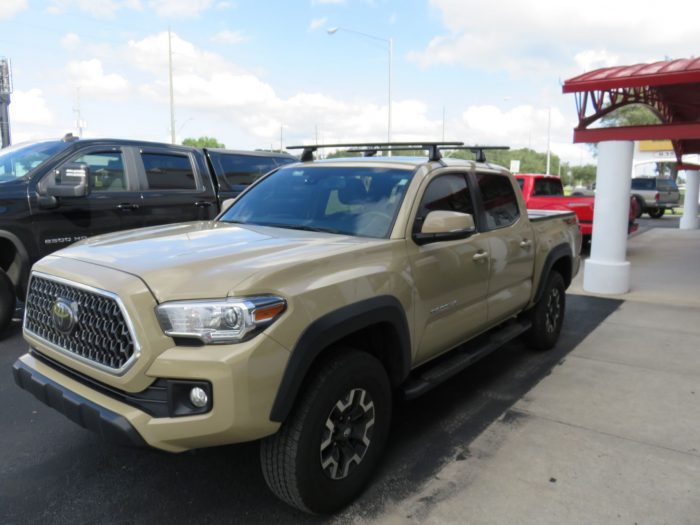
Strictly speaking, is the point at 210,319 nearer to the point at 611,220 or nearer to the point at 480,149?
the point at 480,149

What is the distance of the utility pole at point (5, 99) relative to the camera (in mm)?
42719

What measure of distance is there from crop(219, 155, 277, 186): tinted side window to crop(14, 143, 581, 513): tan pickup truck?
380 centimetres

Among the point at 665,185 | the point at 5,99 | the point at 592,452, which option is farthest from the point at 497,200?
the point at 5,99

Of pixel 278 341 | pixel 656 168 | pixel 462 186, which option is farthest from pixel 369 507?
pixel 656 168

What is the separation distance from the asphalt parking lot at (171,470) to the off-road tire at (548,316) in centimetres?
101

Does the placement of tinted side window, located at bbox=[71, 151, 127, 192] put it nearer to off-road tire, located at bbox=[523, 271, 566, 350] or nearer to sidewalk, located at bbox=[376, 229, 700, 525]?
off-road tire, located at bbox=[523, 271, 566, 350]

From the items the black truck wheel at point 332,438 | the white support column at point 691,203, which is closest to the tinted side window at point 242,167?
the black truck wheel at point 332,438

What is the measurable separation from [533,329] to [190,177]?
4549mm

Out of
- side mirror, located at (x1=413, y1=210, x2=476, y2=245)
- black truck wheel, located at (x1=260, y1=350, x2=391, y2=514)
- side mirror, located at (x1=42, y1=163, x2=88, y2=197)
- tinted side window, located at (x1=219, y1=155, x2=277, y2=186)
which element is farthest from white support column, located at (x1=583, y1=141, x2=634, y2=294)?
side mirror, located at (x1=42, y1=163, x2=88, y2=197)

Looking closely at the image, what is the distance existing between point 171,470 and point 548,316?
366 centimetres

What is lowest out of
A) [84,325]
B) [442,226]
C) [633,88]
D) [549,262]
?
[549,262]

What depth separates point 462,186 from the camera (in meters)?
3.97

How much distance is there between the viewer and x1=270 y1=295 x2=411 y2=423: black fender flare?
2.34 metres

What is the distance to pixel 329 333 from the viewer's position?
2512mm
